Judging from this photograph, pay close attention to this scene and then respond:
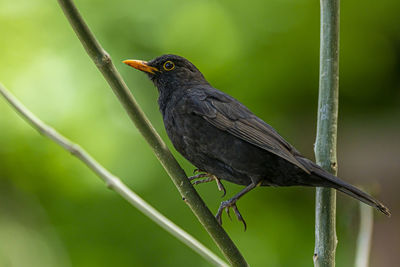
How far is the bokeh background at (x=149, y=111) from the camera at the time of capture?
15.2 ft

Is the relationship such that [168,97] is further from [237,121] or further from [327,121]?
[327,121]

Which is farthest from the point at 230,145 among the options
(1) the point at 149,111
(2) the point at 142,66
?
(1) the point at 149,111

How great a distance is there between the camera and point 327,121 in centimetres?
272

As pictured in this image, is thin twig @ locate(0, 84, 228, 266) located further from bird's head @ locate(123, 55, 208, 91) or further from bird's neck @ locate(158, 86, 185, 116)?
bird's head @ locate(123, 55, 208, 91)

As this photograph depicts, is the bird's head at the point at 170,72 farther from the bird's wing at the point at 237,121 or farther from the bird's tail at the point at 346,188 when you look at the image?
the bird's tail at the point at 346,188

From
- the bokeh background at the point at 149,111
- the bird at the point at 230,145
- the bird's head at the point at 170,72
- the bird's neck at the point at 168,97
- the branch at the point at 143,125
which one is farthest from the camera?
the bokeh background at the point at 149,111

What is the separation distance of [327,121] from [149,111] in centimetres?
228

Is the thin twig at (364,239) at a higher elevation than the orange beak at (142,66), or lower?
lower

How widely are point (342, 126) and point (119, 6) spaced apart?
269 cm

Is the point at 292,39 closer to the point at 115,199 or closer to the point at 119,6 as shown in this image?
the point at 119,6

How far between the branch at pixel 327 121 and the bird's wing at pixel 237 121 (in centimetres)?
37

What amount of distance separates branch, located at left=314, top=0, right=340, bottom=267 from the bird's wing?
37 centimetres

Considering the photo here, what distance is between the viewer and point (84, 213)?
185 inches

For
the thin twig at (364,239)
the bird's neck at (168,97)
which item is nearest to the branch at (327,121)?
the thin twig at (364,239)
